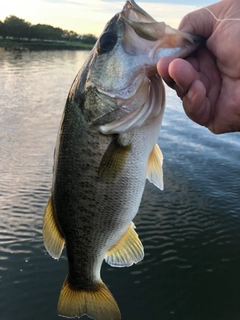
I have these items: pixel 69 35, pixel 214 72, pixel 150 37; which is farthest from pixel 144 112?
pixel 69 35

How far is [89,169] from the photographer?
2201mm

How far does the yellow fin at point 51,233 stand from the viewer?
8.10 feet

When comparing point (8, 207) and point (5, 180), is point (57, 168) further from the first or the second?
point (5, 180)

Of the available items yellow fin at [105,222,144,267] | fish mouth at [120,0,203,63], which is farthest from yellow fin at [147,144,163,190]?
fish mouth at [120,0,203,63]

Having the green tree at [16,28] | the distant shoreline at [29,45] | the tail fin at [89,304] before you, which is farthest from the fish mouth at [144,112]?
the green tree at [16,28]

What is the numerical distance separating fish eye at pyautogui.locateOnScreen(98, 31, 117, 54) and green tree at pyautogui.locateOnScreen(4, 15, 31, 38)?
100730 millimetres

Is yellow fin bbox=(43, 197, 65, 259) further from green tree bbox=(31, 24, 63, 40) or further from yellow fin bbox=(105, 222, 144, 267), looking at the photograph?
green tree bbox=(31, 24, 63, 40)

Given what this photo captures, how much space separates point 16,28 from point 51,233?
102 meters

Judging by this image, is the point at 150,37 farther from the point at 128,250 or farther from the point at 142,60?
the point at 128,250

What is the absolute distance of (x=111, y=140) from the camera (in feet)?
7.04

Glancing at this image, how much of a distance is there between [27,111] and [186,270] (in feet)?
36.3

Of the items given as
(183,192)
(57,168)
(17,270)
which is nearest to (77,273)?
(57,168)

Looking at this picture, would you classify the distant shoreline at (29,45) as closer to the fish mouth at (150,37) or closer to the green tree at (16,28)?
the green tree at (16,28)

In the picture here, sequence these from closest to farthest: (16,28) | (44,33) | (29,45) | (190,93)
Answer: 1. (190,93)
2. (29,45)
3. (16,28)
4. (44,33)
